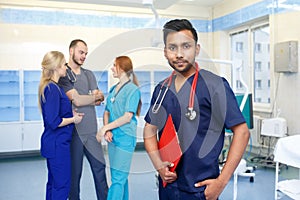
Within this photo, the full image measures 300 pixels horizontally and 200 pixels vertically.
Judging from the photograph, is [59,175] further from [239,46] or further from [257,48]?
[239,46]

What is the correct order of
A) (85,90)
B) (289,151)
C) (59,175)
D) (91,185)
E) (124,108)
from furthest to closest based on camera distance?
1. (91,185)
2. (289,151)
3. (59,175)
4. (85,90)
5. (124,108)

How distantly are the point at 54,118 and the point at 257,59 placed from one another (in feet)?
12.1

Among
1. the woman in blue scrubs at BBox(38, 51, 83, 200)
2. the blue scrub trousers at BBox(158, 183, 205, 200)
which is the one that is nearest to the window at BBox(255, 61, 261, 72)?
the woman in blue scrubs at BBox(38, 51, 83, 200)

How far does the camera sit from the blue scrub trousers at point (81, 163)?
2002mm

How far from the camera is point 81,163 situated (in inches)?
81.6

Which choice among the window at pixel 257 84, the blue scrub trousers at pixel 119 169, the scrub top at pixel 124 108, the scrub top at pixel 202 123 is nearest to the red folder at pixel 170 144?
the scrub top at pixel 202 123

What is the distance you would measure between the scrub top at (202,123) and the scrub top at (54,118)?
966mm

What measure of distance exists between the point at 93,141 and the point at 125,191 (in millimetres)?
471

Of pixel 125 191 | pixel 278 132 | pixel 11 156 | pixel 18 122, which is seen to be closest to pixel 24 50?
pixel 18 122

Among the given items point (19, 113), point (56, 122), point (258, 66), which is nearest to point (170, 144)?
point (56, 122)

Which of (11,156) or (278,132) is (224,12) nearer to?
(278,132)

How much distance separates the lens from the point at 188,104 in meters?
1.07

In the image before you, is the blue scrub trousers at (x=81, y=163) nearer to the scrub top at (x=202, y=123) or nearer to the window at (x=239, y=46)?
the scrub top at (x=202, y=123)

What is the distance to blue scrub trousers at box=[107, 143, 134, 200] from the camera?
1762 mm
